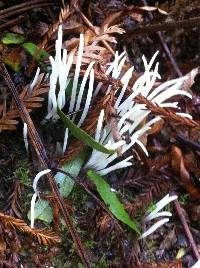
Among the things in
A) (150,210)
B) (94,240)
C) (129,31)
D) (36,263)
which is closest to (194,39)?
(129,31)

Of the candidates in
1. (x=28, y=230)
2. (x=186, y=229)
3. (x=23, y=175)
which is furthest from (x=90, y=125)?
(x=186, y=229)

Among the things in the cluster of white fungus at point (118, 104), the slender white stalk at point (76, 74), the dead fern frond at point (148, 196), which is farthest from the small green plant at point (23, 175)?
the dead fern frond at point (148, 196)

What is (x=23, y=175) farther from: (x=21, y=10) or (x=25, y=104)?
(x=21, y=10)

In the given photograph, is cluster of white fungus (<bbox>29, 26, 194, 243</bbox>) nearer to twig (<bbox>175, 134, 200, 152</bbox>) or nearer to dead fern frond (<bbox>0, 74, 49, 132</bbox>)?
dead fern frond (<bbox>0, 74, 49, 132</bbox>)

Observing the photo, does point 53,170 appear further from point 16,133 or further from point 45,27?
point 45,27

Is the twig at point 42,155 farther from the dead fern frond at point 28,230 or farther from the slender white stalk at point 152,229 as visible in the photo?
the slender white stalk at point 152,229

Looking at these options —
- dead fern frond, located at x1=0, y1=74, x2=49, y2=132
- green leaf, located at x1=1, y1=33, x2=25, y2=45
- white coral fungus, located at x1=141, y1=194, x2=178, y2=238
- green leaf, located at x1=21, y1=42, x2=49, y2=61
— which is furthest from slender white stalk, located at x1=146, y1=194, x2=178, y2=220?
green leaf, located at x1=1, y1=33, x2=25, y2=45
